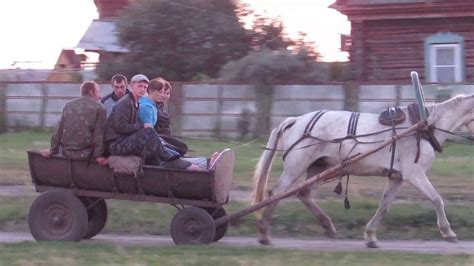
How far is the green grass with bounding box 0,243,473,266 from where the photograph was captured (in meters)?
9.20

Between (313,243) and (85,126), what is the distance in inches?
118

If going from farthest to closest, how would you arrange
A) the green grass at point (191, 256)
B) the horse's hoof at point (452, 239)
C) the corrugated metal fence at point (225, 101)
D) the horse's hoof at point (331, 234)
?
1. the corrugated metal fence at point (225, 101)
2. the horse's hoof at point (331, 234)
3. the horse's hoof at point (452, 239)
4. the green grass at point (191, 256)

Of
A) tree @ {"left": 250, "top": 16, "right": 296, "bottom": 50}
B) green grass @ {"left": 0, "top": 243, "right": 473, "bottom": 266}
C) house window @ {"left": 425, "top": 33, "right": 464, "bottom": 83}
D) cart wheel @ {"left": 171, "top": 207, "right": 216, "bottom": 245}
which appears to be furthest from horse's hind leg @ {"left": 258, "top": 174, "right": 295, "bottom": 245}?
tree @ {"left": 250, "top": 16, "right": 296, "bottom": 50}

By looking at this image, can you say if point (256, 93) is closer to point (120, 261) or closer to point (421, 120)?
point (421, 120)

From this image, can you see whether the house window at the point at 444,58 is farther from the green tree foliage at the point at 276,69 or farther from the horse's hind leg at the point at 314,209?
the horse's hind leg at the point at 314,209

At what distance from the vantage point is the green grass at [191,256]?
9.20 metres

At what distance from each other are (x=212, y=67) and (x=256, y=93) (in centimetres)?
585

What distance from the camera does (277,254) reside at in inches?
385

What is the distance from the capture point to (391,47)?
26.3 m

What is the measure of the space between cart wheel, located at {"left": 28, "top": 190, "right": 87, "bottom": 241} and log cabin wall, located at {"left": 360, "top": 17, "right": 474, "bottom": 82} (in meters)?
16.8

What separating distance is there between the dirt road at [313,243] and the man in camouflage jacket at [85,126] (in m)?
1.25

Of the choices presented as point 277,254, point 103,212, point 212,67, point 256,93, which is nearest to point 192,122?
point 256,93

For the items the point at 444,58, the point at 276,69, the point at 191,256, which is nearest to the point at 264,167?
the point at 191,256

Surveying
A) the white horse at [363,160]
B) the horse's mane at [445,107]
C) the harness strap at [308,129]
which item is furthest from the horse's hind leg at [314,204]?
the horse's mane at [445,107]
